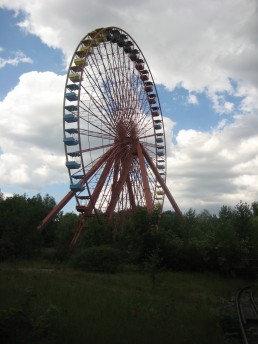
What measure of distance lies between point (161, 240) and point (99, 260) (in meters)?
5.47

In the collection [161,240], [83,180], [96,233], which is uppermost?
[83,180]

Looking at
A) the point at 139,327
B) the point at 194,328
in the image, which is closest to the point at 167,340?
the point at 139,327

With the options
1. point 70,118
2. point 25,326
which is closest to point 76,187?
point 70,118

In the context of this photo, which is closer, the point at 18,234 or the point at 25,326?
the point at 25,326

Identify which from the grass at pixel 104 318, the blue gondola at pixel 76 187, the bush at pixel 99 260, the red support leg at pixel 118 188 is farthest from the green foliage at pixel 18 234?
the grass at pixel 104 318

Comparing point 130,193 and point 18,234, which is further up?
point 130,193

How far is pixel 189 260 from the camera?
104 feet

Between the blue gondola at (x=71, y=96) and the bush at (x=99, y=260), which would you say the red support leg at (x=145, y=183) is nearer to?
the blue gondola at (x=71, y=96)

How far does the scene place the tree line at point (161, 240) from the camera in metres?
30.5

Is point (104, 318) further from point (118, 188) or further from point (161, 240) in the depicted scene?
point (118, 188)

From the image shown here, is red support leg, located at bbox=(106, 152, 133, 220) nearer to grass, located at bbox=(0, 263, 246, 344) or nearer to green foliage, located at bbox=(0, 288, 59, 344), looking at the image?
grass, located at bbox=(0, 263, 246, 344)

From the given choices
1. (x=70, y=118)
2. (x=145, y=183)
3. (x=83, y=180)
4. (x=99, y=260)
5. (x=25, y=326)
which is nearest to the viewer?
(x=25, y=326)

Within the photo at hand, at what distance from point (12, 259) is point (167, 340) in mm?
25824

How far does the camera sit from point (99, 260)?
27.8 meters
